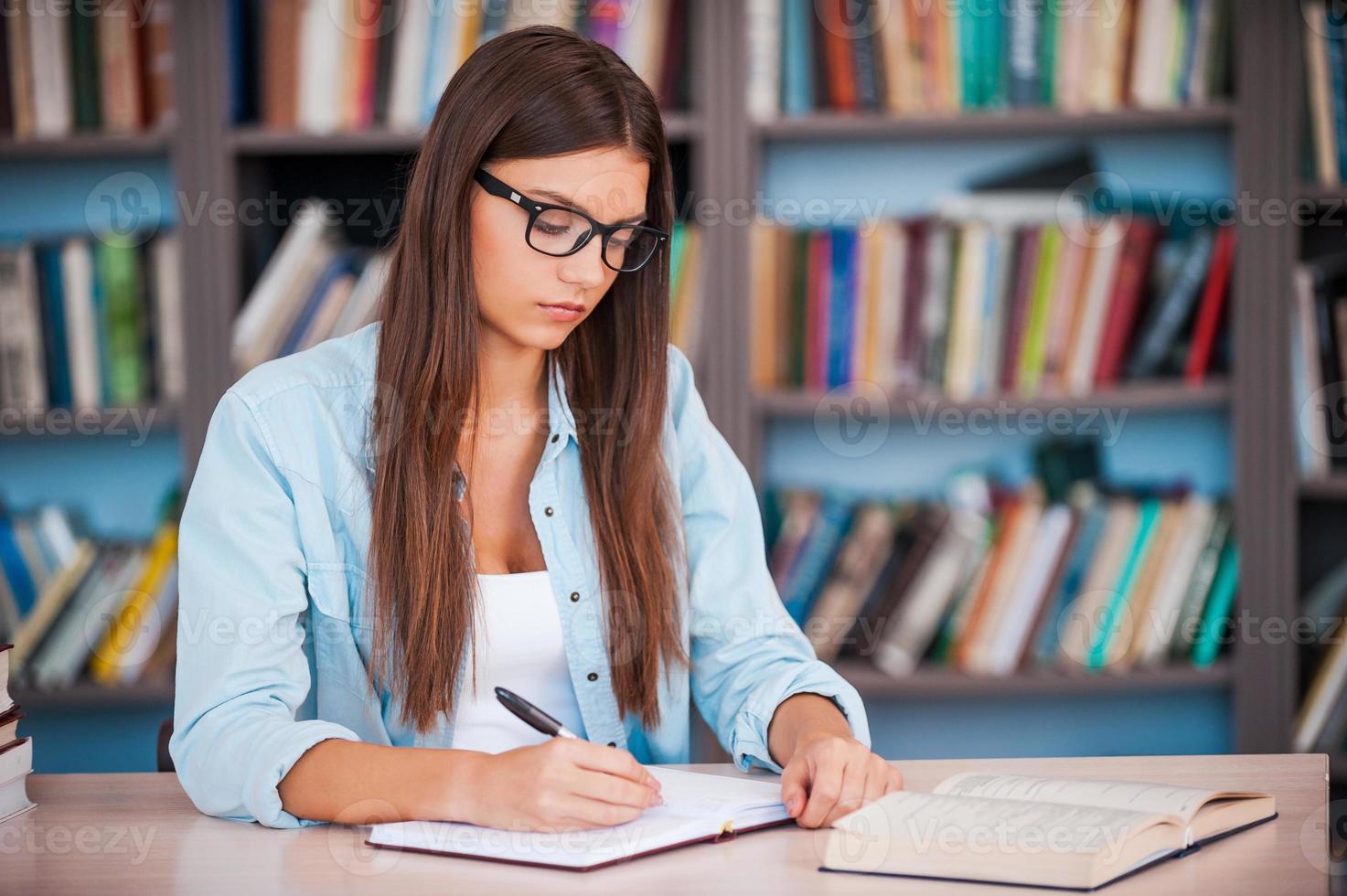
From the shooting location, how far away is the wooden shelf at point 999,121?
2268 millimetres

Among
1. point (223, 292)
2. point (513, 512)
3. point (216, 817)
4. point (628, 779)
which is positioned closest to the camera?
point (628, 779)

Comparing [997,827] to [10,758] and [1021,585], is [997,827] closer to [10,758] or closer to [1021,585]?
[10,758]

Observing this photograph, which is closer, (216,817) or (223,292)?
(216,817)

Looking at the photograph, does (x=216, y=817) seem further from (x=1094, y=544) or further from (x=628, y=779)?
(x=1094, y=544)

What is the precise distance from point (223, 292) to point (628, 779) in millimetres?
1550

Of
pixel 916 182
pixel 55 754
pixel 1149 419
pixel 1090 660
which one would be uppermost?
pixel 916 182

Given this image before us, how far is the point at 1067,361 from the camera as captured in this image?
2.33m

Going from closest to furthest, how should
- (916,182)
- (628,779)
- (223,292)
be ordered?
(628,779) → (223,292) → (916,182)

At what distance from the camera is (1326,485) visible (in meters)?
2.25

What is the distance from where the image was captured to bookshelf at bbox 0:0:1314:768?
2.24 meters

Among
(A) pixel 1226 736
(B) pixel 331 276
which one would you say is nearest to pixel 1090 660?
(A) pixel 1226 736

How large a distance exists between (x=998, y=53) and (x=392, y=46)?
1.04 m

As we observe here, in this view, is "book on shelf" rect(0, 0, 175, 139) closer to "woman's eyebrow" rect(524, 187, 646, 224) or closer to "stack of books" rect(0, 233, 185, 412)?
Answer: "stack of books" rect(0, 233, 185, 412)

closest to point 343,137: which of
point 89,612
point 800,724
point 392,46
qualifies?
point 392,46
